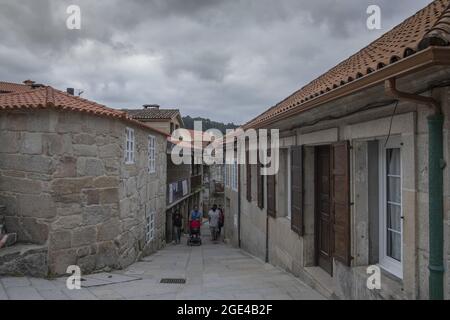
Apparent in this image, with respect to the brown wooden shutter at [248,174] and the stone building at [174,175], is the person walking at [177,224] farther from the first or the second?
the brown wooden shutter at [248,174]

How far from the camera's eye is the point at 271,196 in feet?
28.1

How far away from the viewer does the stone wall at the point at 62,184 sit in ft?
22.1

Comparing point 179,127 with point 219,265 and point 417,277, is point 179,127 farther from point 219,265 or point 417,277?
point 417,277

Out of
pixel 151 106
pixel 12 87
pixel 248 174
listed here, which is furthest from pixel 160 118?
pixel 248 174

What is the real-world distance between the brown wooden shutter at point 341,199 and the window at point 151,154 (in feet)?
24.8

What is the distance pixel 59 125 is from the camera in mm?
6820

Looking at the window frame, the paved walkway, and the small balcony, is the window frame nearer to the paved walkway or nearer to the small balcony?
the paved walkway

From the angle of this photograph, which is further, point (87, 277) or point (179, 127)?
point (179, 127)

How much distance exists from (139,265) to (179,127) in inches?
880

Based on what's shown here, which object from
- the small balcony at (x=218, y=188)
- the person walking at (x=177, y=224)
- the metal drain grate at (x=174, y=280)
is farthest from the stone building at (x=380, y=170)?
the small balcony at (x=218, y=188)

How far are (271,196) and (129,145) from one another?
11.9 feet

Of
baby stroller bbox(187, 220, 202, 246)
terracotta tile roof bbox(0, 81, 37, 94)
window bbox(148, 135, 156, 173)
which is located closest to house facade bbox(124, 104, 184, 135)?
terracotta tile roof bbox(0, 81, 37, 94)
